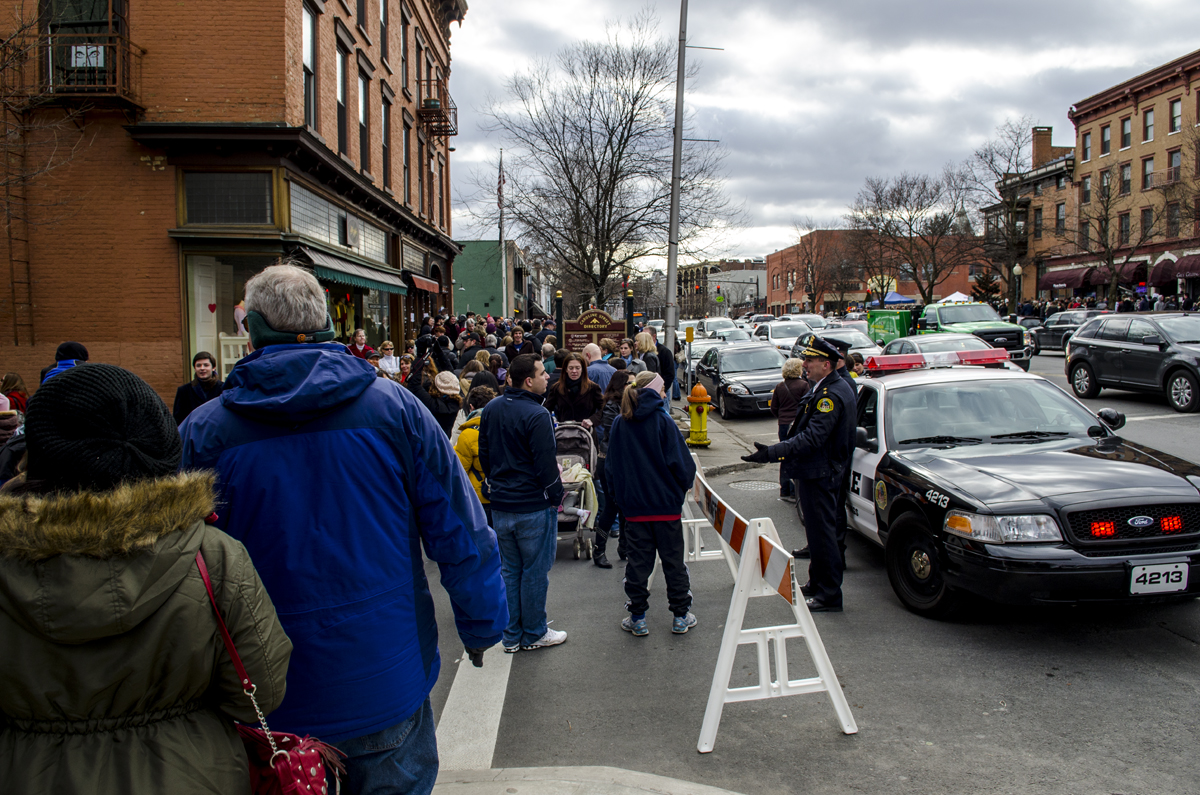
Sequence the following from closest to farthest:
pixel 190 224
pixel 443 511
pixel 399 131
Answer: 1. pixel 443 511
2. pixel 190 224
3. pixel 399 131

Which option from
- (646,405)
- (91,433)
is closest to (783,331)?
(646,405)

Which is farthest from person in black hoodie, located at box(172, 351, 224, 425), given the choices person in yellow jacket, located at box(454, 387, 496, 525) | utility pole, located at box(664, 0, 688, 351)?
utility pole, located at box(664, 0, 688, 351)

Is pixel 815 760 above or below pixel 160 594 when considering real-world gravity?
below

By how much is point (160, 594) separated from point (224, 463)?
1.97ft

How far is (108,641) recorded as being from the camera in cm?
163

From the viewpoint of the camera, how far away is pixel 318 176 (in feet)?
51.1

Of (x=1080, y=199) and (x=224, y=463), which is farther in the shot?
(x=1080, y=199)

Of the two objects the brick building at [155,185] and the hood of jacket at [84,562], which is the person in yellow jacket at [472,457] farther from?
the brick building at [155,185]

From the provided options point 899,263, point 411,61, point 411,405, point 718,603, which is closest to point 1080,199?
point 899,263

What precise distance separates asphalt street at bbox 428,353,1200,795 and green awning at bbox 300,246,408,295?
1017 centimetres

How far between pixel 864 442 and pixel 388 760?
4988mm

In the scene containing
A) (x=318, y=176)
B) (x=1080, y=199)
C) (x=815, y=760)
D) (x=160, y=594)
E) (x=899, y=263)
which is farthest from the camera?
(x=899, y=263)

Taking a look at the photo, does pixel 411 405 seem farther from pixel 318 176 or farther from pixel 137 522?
pixel 318 176

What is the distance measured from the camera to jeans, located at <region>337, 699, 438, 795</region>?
2.28 meters
